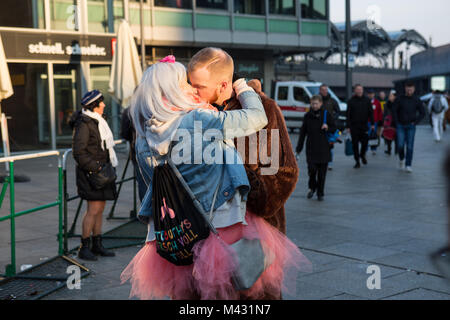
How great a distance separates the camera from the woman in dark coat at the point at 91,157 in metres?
5.96

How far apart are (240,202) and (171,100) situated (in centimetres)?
53

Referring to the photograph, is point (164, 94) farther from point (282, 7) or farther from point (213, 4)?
point (282, 7)

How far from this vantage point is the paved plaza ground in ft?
15.7

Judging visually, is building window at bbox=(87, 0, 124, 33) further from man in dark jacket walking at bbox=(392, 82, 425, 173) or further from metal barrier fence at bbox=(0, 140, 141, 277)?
metal barrier fence at bbox=(0, 140, 141, 277)

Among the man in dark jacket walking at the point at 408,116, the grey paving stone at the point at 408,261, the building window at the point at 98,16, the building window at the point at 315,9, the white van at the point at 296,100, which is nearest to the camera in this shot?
the grey paving stone at the point at 408,261

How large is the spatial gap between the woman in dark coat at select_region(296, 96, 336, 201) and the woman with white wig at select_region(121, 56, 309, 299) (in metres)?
7.06

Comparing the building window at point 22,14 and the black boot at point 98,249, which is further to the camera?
the building window at point 22,14

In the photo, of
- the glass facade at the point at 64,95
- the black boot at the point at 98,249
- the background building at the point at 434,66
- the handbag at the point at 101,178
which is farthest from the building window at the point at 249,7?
the black boot at the point at 98,249

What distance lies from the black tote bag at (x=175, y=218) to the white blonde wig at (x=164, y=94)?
231 millimetres

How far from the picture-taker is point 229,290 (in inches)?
98.7

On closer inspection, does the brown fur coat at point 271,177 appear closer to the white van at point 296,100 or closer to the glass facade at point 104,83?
the glass facade at point 104,83

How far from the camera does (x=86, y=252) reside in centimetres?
602

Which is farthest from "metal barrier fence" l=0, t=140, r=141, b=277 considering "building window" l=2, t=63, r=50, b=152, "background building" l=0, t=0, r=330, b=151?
"building window" l=2, t=63, r=50, b=152

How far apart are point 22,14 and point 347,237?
50.7ft
